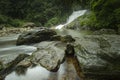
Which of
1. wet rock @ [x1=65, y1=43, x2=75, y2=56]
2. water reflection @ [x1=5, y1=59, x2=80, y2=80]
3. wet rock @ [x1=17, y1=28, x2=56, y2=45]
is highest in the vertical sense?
wet rock @ [x1=17, y1=28, x2=56, y2=45]

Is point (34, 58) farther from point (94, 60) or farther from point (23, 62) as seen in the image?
point (94, 60)

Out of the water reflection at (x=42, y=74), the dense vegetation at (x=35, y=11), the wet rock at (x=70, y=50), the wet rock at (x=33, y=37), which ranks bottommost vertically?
the water reflection at (x=42, y=74)

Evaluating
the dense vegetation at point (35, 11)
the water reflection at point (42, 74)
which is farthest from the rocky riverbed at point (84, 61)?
the dense vegetation at point (35, 11)

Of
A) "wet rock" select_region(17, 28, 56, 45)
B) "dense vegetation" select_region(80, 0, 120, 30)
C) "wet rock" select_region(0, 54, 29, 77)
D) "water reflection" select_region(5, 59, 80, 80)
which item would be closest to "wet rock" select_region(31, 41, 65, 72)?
"water reflection" select_region(5, 59, 80, 80)

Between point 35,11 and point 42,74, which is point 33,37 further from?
point 35,11

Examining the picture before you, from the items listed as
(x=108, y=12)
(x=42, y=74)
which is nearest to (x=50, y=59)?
(x=42, y=74)

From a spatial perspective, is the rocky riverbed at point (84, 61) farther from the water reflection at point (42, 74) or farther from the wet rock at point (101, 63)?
the water reflection at point (42, 74)

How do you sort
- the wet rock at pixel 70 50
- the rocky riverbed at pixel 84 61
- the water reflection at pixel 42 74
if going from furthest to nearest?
the wet rock at pixel 70 50
the water reflection at pixel 42 74
the rocky riverbed at pixel 84 61

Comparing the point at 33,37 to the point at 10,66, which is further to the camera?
the point at 33,37

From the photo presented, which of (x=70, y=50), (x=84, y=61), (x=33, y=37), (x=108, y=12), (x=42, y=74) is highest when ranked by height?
(x=108, y=12)

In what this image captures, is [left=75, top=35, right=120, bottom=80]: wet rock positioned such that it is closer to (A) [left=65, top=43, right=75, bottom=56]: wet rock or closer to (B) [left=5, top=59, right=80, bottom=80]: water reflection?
(B) [left=5, top=59, right=80, bottom=80]: water reflection

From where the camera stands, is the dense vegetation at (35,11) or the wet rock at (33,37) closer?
the wet rock at (33,37)

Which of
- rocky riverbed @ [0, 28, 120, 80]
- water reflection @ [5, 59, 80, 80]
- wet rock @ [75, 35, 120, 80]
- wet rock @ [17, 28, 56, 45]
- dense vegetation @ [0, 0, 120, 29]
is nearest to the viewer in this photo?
wet rock @ [75, 35, 120, 80]

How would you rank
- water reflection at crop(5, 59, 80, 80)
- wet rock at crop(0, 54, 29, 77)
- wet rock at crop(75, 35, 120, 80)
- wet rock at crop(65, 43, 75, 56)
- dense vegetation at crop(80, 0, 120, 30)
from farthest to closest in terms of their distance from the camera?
dense vegetation at crop(80, 0, 120, 30)
wet rock at crop(65, 43, 75, 56)
wet rock at crop(0, 54, 29, 77)
water reflection at crop(5, 59, 80, 80)
wet rock at crop(75, 35, 120, 80)
